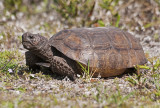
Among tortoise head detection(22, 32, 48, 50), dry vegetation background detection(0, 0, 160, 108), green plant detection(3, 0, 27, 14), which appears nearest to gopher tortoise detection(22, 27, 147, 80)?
tortoise head detection(22, 32, 48, 50)

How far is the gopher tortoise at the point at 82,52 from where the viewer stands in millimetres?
3650

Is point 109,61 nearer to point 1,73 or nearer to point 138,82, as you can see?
point 138,82

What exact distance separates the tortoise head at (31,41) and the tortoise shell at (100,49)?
0.23 m

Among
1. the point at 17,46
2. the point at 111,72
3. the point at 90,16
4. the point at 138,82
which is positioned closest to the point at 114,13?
→ the point at 90,16

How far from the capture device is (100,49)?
12.5 ft

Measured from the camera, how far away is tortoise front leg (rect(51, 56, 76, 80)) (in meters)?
3.63

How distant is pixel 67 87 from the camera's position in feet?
11.2

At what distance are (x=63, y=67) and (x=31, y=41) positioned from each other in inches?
24.2

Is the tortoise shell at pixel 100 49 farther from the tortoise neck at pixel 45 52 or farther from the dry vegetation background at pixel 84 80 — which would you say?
the dry vegetation background at pixel 84 80

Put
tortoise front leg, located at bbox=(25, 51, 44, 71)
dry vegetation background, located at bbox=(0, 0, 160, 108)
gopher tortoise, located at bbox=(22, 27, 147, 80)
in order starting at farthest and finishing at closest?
1. tortoise front leg, located at bbox=(25, 51, 44, 71)
2. gopher tortoise, located at bbox=(22, 27, 147, 80)
3. dry vegetation background, located at bbox=(0, 0, 160, 108)

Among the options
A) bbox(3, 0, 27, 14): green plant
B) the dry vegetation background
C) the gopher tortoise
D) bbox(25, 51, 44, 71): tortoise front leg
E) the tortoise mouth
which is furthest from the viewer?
bbox(3, 0, 27, 14): green plant

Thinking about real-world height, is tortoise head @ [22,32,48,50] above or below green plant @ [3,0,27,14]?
below

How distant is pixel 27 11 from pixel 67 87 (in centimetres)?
747

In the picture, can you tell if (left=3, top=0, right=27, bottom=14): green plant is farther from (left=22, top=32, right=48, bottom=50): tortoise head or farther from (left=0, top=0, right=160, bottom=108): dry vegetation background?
(left=22, top=32, right=48, bottom=50): tortoise head
